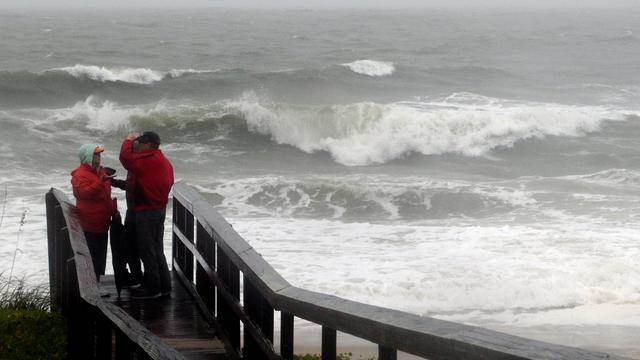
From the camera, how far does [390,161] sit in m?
28.7

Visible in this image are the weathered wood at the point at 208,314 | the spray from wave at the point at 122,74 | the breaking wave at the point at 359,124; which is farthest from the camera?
the spray from wave at the point at 122,74

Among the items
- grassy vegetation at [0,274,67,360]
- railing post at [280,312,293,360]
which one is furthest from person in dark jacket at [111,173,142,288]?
railing post at [280,312,293,360]

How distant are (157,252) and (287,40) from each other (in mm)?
70595

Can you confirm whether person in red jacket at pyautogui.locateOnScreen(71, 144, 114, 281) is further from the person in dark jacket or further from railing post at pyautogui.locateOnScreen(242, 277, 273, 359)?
railing post at pyautogui.locateOnScreen(242, 277, 273, 359)

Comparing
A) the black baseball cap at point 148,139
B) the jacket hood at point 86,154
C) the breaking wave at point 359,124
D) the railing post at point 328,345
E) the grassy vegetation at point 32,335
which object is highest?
the black baseball cap at point 148,139

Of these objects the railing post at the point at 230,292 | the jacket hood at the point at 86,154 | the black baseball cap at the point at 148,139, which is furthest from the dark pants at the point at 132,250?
the railing post at the point at 230,292

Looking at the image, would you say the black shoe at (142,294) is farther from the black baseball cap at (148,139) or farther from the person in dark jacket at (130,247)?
the black baseball cap at (148,139)

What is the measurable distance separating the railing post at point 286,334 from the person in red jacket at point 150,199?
307 centimetres

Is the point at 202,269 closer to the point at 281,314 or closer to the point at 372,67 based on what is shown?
the point at 281,314

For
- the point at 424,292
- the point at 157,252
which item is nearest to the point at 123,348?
the point at 157,252

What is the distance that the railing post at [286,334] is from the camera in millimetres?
4324

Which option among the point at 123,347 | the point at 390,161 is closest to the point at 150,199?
the point at 123,347

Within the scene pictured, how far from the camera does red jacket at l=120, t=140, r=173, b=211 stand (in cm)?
714

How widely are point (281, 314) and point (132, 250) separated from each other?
3.52 meters
